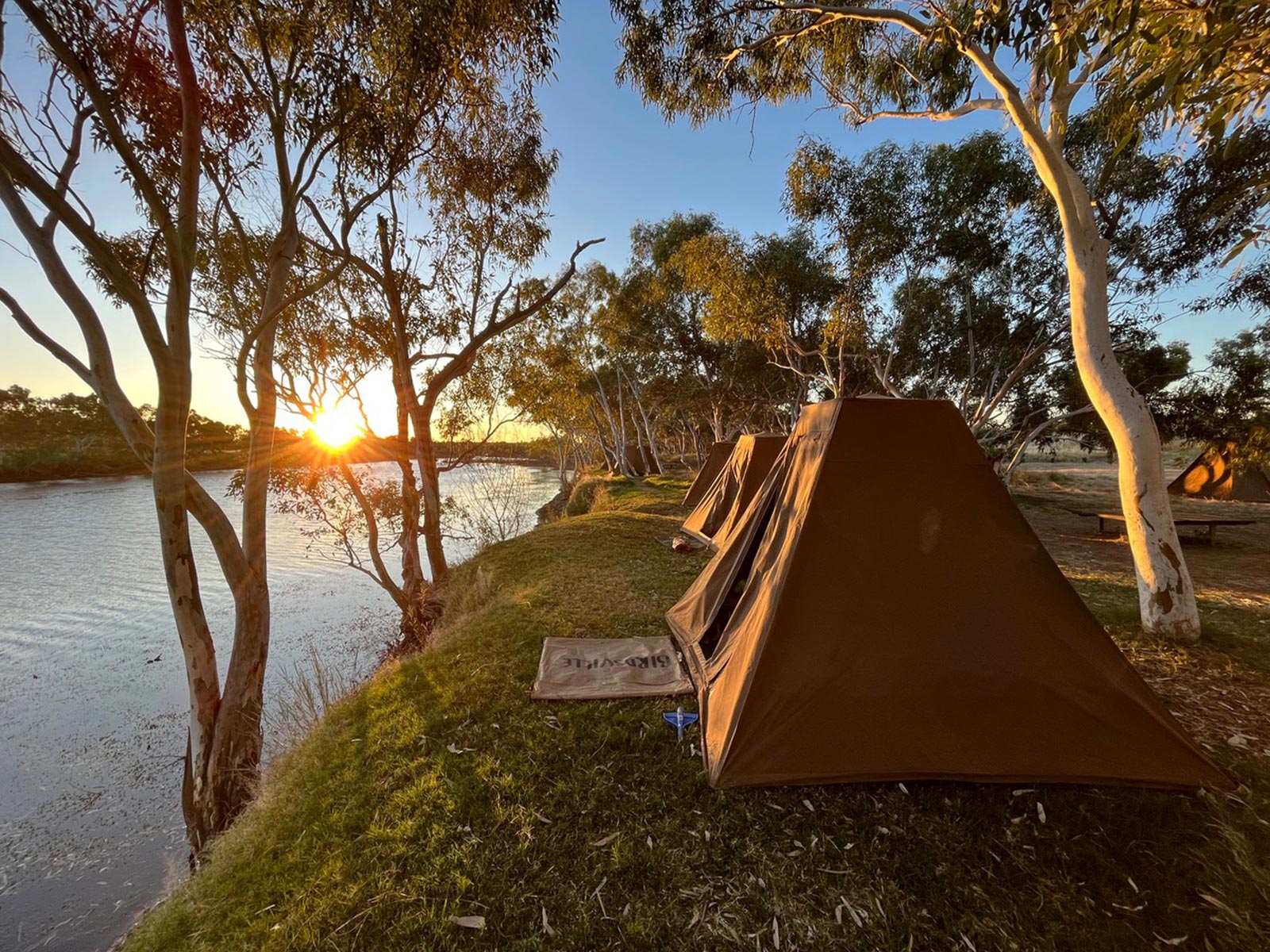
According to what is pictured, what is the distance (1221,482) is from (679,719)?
21718mm

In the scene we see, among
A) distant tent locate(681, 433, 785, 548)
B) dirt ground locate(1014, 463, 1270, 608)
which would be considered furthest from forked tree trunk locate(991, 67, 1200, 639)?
distant tent locate(681, 433, 785, 548)

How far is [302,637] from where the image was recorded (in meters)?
8.43

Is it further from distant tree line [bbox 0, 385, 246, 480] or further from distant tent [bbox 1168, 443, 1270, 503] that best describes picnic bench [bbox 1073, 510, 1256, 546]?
distant tree line [bbox 0, 385, 246, 480]

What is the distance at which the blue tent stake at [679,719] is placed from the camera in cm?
303

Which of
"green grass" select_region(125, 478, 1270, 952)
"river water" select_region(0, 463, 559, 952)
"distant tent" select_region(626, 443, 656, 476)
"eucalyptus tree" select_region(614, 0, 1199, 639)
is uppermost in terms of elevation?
"eucalyptus tree" select_region(614, 0, 1199, 639)

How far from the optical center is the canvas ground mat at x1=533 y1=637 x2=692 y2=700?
11.4 ft

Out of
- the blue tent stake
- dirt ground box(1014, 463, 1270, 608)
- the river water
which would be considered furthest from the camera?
dirt ground box(1014, 463, 1270, 608)

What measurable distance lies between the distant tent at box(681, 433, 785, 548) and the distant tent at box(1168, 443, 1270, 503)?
14.7m

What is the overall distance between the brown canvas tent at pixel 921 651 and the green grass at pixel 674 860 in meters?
0.17

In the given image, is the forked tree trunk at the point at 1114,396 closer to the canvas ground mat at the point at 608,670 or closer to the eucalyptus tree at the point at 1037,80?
the eucalyptus tree at the point at 1037,80

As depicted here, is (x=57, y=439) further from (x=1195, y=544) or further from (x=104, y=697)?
(x=1195, y=544)

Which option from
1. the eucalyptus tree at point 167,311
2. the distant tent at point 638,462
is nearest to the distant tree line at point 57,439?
the distant tent at point 638,462

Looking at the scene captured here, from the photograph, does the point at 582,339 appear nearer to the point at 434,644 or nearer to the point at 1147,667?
the point at 434,644

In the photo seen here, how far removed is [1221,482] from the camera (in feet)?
48.5
